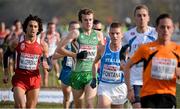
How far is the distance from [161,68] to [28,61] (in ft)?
12.9

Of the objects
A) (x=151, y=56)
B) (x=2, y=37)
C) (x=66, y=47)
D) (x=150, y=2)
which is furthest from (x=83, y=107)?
(x=150, y=2)

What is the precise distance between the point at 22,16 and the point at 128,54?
7665cm

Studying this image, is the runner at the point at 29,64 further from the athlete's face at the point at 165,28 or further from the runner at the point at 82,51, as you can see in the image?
the athlete's face at the point at 165,28

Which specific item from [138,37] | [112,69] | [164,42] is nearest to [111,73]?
[112,69]

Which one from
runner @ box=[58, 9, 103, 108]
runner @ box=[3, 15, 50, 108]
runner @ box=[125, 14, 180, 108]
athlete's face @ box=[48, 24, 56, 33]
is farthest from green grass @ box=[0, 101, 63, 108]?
runner @ box=[125, 14, 180, 108]

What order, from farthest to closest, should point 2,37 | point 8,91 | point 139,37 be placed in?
1. point 2,37
2. point 8,91
3. point 139,37

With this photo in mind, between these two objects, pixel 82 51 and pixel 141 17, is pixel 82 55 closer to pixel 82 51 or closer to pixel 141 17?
pixel 82 51

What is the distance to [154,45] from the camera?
32.6ft

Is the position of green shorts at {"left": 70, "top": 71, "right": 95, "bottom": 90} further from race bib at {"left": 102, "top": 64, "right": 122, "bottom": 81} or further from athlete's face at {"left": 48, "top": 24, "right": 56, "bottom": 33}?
athlete's face at {"left": 48, "top": 24, "right": 56, "bottom": 33}

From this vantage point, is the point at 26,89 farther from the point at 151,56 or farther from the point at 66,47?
the point at 151,56

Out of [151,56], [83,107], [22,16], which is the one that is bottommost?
[83,107]

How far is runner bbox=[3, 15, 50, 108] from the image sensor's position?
13.1 meters

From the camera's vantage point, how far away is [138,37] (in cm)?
1256

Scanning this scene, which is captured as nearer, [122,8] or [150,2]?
[150,2]
